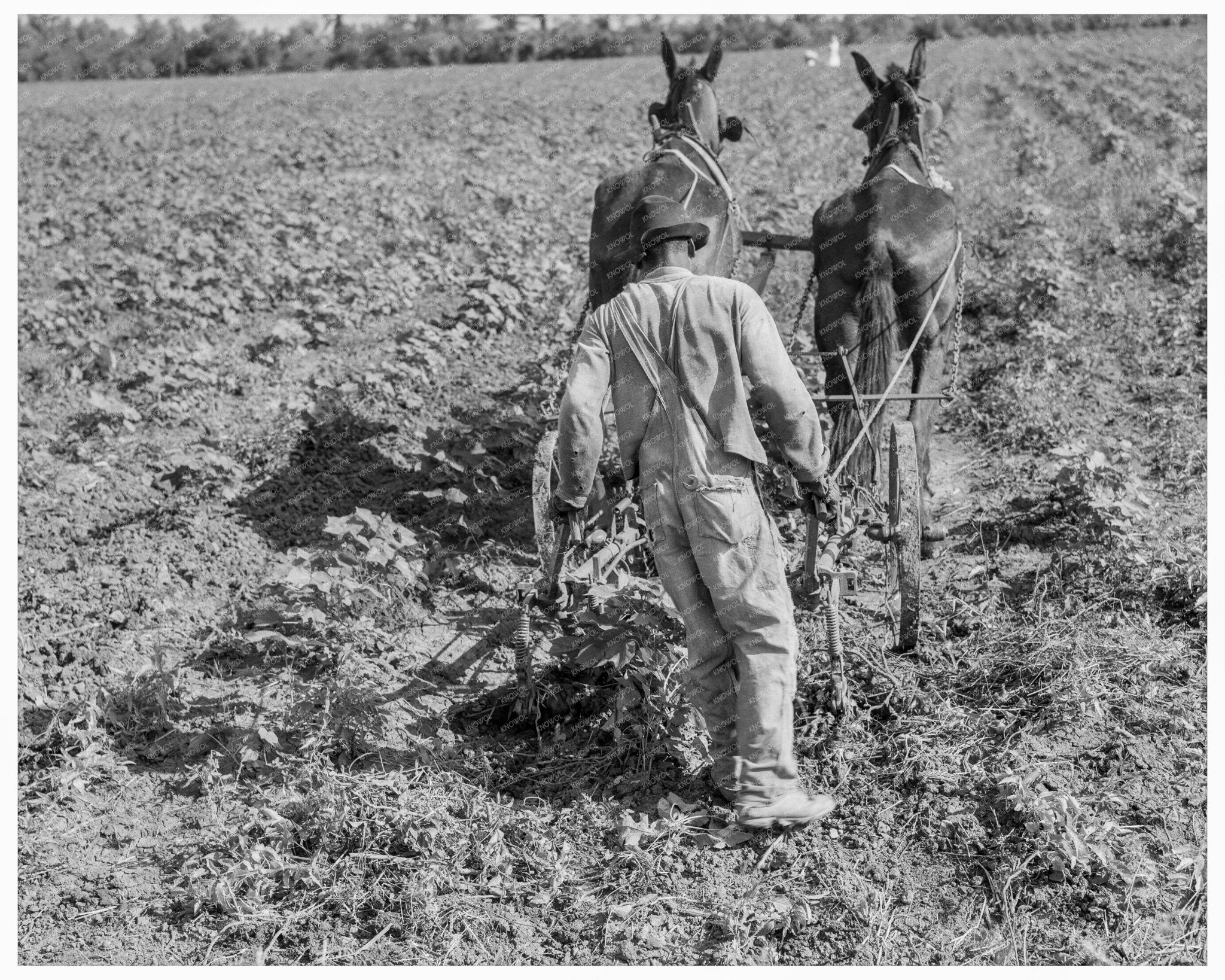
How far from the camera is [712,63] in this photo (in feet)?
23.6

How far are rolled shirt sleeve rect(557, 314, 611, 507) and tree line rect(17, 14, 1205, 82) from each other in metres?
41.0

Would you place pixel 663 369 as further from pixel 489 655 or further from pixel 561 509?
pixel 489 655

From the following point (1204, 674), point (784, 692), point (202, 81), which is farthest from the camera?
point (202, 81)

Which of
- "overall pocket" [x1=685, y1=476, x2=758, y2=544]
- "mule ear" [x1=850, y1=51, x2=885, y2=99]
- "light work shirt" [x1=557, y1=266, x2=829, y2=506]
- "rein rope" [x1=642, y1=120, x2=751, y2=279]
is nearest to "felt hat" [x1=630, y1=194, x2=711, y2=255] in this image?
"light work shirt" [x1=557, y1=266, x2=829, y2=506]

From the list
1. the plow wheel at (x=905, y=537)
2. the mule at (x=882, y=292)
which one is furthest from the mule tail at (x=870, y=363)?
the plow wheel at (x=905, y=537)

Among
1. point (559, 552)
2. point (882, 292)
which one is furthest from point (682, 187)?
point (559, 552)

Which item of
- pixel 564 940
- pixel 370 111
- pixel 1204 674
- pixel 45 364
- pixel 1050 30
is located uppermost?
pixel 1050 30

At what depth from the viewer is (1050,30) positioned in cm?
4025

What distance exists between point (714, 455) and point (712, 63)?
4123 millimetres

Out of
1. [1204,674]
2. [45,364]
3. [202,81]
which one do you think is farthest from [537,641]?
[202,81]

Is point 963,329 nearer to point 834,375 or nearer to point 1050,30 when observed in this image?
point 834,375

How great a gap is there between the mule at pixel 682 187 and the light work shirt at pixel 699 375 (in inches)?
75.2

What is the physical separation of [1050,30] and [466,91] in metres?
22.6

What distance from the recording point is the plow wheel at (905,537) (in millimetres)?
4793
